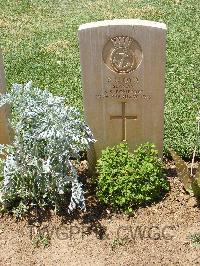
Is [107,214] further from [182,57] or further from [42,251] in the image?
[182,57]

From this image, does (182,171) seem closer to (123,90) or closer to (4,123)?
(123,90)

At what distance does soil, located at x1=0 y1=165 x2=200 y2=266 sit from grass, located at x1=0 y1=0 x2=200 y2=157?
104 centimetres

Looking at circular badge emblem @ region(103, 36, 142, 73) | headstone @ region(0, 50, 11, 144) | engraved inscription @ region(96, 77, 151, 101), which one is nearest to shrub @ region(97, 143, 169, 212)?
engraved inscription @ region(96, 77, 151, 101)

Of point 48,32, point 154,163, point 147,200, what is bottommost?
point 147,200

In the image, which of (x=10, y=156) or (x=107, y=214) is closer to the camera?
(x=10, y=156)

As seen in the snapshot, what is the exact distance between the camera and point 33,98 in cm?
437

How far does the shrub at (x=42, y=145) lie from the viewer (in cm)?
430

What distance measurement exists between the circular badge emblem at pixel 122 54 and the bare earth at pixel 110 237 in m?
1.37

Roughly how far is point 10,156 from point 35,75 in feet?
9.91

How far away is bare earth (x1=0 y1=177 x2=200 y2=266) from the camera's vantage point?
443 centimetres

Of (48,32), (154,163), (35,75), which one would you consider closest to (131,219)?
(154,163)

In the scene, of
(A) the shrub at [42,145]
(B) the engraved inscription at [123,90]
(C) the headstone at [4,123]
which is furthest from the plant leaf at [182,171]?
(C) the headstone at [4,123]

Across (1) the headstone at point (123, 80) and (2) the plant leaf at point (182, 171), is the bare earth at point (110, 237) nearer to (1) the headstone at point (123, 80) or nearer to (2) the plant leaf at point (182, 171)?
(2) the plant leaf at point (182, 171)

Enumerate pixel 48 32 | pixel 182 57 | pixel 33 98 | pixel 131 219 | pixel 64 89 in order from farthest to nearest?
pixel 48 32 → pixel 182 57 → pixel 64 89 → pixel 131 219 → pixel 33 98
